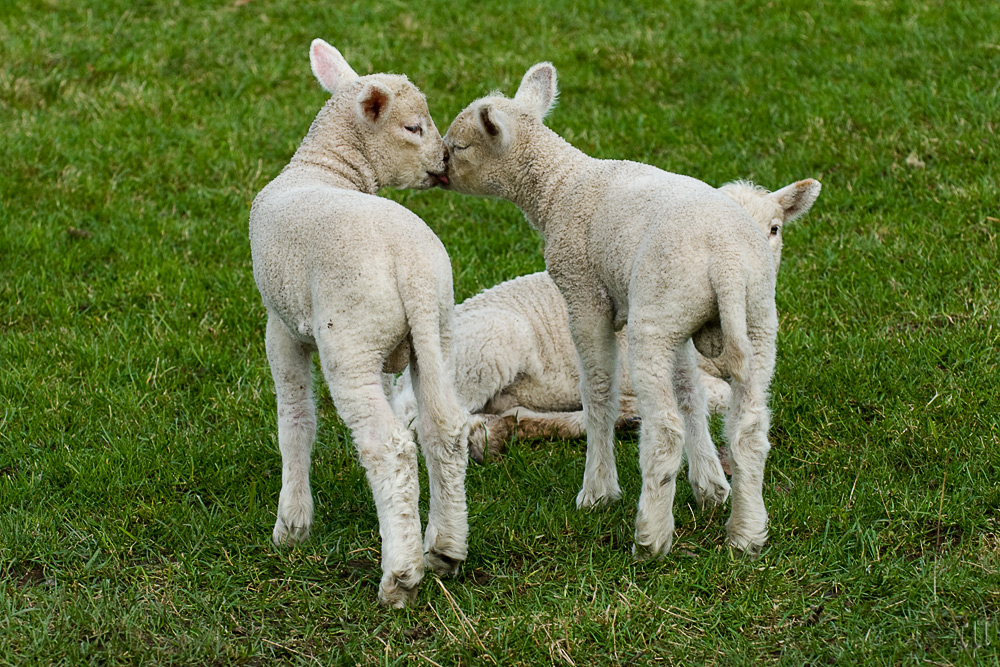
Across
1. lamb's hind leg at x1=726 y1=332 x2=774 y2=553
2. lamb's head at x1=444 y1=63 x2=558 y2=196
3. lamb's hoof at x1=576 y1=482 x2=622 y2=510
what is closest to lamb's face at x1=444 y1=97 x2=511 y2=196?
lamb's head at x1=444 y1=63 x2=558 y2=196

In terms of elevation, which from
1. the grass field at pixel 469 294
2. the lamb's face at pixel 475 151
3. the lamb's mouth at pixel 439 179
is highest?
the lamb's face at pixel 475 151

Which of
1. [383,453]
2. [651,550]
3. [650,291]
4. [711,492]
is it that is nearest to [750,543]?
[651,550]

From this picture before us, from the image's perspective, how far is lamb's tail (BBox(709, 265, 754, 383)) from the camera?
389 cm

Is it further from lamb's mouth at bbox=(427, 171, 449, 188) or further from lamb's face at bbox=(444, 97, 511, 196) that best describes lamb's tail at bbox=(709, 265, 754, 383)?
lamb's mouth at bbox=(427, 171, 449, 188)

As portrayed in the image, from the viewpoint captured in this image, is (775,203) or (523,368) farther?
(523,368)

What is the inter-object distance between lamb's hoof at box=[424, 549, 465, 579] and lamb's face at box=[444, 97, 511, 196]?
66.6 inches

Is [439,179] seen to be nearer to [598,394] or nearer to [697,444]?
[598,394]

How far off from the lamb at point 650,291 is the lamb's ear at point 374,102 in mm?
377

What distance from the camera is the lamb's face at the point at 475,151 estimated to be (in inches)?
193

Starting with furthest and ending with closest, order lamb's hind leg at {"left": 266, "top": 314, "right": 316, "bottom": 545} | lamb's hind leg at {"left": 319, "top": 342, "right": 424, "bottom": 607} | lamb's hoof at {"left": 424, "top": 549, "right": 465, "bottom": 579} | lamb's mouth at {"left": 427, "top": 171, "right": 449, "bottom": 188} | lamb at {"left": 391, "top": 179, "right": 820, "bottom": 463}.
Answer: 1. lamb at {"left": 391, "top": 179, "right": 820, "bottom": 463}
2. lamb's mouth at {"left": 427, "top": 171, "right": 449, "bottom": 188}
3. lamb's hind leg at {"left": 266, "top": 314, "right": 316, "bottom": 545}
4. lamb's hoof at {"left": 424, "top": 549, "right": 465, "bottom": 579}
5. lamb's hind leg at {"left": 319, "top": 342, "right": 424, "bottom": 607}

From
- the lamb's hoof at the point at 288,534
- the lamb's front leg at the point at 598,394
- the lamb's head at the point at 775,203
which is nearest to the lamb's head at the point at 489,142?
the lamb's front leg at the point at 598,394

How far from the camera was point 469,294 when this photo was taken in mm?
6891

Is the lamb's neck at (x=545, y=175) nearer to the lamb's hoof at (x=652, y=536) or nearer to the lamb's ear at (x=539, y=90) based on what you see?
the lamb's ear at (x=539, y=90)

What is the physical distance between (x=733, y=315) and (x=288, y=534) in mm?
1895
